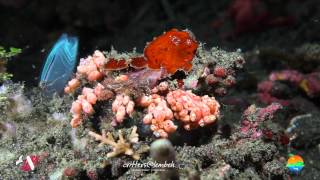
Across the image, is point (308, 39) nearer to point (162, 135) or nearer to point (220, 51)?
point (220, 51)

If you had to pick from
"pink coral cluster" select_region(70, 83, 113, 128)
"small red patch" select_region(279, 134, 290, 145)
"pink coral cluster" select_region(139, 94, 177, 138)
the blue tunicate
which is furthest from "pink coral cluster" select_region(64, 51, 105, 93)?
"small red patch" select_region(279, 134, 290, 145)

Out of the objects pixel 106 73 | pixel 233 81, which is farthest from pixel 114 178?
pixel 233 81

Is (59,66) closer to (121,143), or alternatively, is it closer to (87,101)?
(87,101)

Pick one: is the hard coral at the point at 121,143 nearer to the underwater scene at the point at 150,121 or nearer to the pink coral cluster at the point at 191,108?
Answer: the underwater scene at the point at 150,121

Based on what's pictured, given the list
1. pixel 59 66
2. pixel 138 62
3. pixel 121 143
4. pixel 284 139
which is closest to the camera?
pixel 121 143

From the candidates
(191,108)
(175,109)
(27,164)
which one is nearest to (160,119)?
(175,109)

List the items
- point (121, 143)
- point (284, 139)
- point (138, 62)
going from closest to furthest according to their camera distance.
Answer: point (121, 143) < point (138, 62) < point (284, 139)
